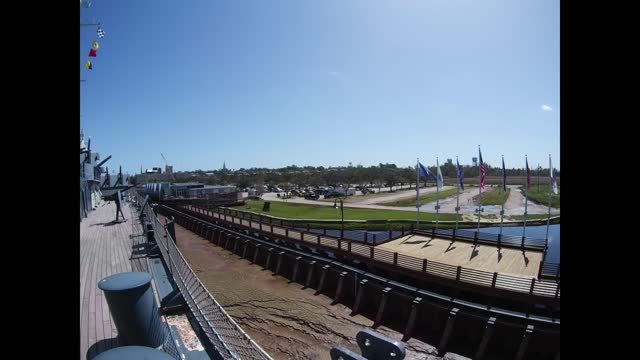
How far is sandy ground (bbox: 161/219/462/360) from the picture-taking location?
15.3 metres

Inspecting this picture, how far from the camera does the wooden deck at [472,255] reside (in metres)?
17.2

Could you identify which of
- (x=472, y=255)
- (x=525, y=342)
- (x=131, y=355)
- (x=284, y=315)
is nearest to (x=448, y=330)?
(x=525, y=342)

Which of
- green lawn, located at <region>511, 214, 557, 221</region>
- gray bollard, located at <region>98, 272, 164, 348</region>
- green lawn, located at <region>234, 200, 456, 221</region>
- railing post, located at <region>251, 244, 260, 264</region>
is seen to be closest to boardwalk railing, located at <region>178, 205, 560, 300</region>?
railing post, located at <region>251, 244, 260, 264</region>

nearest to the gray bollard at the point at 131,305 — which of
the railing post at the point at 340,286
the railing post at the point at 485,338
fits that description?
the railing post at the point at 485,338

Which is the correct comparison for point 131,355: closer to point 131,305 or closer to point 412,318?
point 131,305

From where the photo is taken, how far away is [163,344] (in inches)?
245

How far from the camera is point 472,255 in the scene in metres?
19.2

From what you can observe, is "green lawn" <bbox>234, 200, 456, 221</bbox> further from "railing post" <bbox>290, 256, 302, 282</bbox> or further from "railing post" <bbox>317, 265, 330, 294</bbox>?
"railing post" <bbox>317, 265, 330, 294</bbox>

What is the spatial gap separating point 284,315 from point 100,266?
9.78 meters

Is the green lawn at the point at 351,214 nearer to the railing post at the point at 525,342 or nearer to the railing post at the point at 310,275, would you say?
the railing post at the point at 310,275
